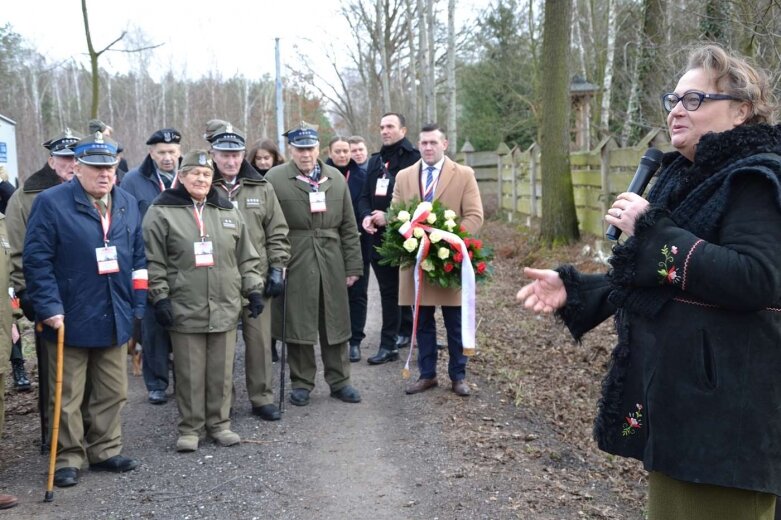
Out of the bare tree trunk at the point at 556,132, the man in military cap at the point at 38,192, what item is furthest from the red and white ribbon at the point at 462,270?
the bare tree trunk at the point at 556,132

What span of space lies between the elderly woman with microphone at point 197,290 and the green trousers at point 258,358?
0.54m

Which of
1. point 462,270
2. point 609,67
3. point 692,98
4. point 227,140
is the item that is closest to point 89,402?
point 227,140

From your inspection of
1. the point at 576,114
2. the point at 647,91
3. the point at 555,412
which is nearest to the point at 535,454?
the point at 555,412

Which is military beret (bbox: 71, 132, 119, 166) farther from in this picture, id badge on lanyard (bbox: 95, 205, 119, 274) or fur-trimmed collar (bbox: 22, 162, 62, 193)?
fur-trimmed collar (bbox: 22, 162, 62, 193)

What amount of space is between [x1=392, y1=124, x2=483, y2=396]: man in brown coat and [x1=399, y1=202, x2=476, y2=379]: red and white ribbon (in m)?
0.19

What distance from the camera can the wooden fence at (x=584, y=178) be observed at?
1271 centimetres

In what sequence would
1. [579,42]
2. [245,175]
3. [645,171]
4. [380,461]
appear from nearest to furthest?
[645,171] < [380,461] < [245,175] < [579,42]

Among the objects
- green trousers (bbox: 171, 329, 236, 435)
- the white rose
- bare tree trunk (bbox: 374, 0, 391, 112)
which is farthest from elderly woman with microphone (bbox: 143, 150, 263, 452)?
bare tree trunk (bbox: 374, 0, 391, 112)

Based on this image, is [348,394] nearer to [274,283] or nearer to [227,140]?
[274,283]

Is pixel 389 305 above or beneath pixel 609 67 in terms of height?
A: beneath

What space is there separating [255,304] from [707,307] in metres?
4.48

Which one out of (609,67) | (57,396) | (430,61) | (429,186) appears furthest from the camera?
(430,61)

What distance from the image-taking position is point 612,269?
2.86 m

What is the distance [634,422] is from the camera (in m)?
2.83
